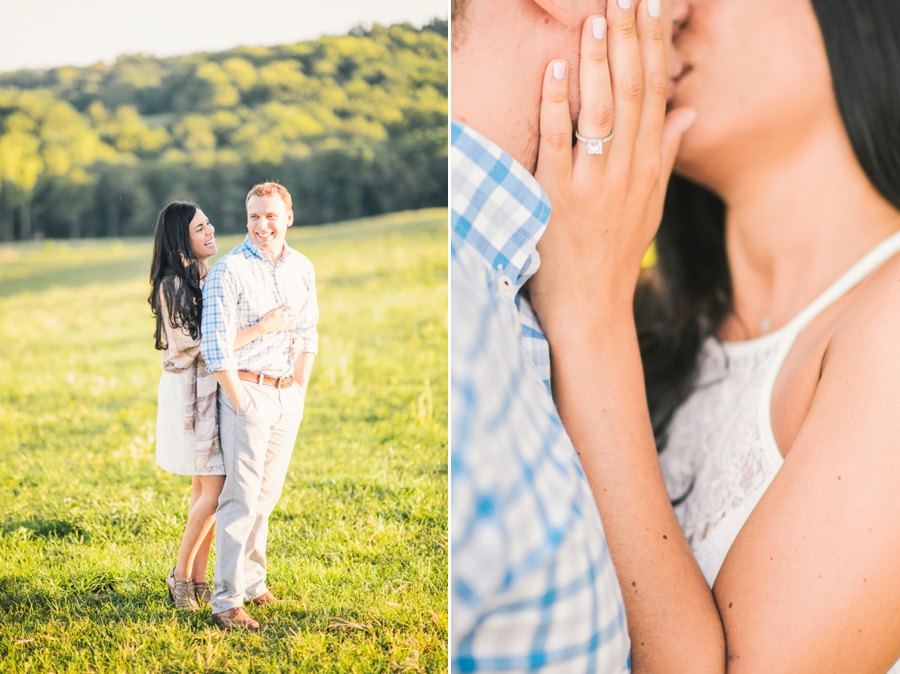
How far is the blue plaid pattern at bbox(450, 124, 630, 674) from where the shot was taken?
71cm

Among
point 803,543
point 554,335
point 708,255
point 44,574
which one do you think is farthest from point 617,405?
point 44,574

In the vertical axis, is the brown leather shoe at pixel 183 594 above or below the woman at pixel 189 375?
below

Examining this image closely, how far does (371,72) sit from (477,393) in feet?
3.42

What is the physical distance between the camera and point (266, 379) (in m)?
1.20

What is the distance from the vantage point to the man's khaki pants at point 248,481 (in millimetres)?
1182

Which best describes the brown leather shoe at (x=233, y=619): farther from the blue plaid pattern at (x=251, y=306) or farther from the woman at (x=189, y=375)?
the blue plaid pattern at (x=251, y=306)

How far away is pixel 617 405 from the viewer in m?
1.02

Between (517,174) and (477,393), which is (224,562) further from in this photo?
(517,174)

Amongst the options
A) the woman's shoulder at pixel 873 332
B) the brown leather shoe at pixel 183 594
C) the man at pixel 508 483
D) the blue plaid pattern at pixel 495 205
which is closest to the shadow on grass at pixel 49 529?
the brown leather shoe at pixel 183 594

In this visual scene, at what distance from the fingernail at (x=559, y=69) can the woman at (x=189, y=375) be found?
63 cm

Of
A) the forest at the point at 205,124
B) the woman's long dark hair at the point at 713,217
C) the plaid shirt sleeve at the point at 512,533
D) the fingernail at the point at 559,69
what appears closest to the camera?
the plaid shirt sleeve at the point at 512,533

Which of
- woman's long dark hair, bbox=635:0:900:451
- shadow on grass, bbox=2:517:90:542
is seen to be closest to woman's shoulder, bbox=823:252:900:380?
woman's long dark hair, bbox=635:0:900:451

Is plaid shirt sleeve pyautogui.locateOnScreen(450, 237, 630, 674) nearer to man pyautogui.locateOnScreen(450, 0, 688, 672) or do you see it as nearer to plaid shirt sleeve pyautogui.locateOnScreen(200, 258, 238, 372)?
man pyautogui.locateOnScreen(450, 0, 688, 672)

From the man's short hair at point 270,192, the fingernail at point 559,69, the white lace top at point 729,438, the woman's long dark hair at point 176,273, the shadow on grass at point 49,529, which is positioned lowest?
the shadow on grass at point 49,529
